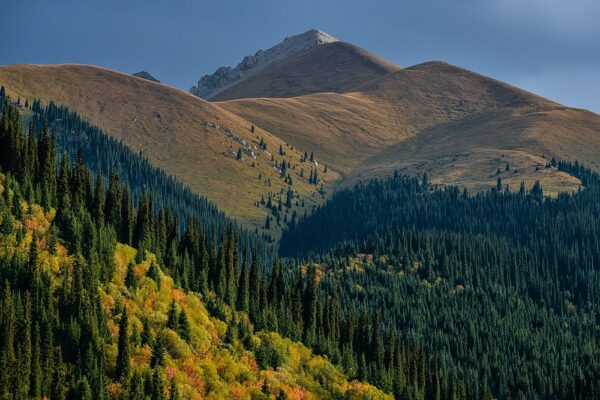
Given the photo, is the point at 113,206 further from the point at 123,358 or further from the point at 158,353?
the point at 123,358

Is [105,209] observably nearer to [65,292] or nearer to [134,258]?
[134,258]

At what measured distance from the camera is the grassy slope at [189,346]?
375ft

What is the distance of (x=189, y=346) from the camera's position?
120812mm

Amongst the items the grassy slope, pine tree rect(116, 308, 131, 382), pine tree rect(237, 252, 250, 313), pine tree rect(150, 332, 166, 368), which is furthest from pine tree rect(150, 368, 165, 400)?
pine tree rect(237, 252, 250, 313)

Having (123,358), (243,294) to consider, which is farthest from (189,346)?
(243,294)

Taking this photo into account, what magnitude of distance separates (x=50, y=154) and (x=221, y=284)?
3804cm

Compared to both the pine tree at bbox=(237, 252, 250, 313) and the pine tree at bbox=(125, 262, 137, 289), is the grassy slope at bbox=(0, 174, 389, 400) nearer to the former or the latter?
the pine tree at bbox=(125, 262, 137, 289)

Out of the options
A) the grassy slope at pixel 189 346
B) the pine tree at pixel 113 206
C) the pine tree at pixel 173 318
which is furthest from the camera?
the pine tree at pixel 113 206

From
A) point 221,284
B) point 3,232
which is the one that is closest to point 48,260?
point 3,232

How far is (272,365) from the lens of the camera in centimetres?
13500

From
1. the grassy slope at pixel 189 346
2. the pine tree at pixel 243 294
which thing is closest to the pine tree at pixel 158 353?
the grassy slope at pixel 189 346

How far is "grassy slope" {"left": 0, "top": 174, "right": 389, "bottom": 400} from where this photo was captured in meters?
114

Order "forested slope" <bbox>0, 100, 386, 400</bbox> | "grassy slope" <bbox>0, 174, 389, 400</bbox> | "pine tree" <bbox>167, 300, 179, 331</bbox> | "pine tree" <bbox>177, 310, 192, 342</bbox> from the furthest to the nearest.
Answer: "pine tree" <bbox>177, 310, 192, 342</bbox> < "pine tree" <bbox>167, 300, 179, 331</bbox> < "grassy slope" <bbox>0, 174, 389, 400</bbox> < "forested slope" <bbox>0, 100, 386, 400</bbox>

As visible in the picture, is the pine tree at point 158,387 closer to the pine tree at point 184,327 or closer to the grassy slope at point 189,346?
the grassy slope at point 189,346
